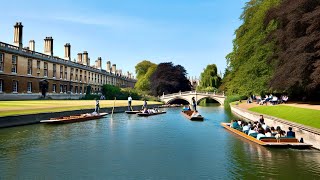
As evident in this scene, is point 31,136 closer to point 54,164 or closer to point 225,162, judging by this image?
point 54,164

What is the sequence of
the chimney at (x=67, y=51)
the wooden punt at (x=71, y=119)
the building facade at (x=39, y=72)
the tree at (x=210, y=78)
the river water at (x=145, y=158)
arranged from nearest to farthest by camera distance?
the river water at (x=145, y=158) → the wooden punt at (x=71, y=119) → the building facade at (x=39, y=72) → the chimney at (x=67, y=51) → the tree at (x=210, y=78)

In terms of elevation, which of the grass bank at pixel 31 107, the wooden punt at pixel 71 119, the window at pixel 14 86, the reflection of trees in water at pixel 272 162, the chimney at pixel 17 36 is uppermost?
the chimney at pixel 17 36

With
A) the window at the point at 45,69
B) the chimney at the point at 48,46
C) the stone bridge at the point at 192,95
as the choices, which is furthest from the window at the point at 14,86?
the stone bridge at the point at 192,95

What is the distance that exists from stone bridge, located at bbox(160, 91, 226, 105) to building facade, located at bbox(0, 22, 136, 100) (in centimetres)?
1537

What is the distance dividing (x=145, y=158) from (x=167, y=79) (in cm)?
6320

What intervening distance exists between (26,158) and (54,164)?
5.18ft

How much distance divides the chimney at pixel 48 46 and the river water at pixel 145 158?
111ft

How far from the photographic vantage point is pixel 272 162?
36.8 ft

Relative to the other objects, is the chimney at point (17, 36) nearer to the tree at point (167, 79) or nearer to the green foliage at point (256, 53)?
the green foliage at point (256, 53)

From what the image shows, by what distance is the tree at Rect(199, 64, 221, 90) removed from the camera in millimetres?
79562

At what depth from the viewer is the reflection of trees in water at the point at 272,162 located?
9625 mm

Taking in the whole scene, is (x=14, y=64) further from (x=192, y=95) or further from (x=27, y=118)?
(x=192, y=95)

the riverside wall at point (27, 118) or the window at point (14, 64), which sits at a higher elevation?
the window at point (14, 64)

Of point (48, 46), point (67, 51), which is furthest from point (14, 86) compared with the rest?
point (67, 51)
